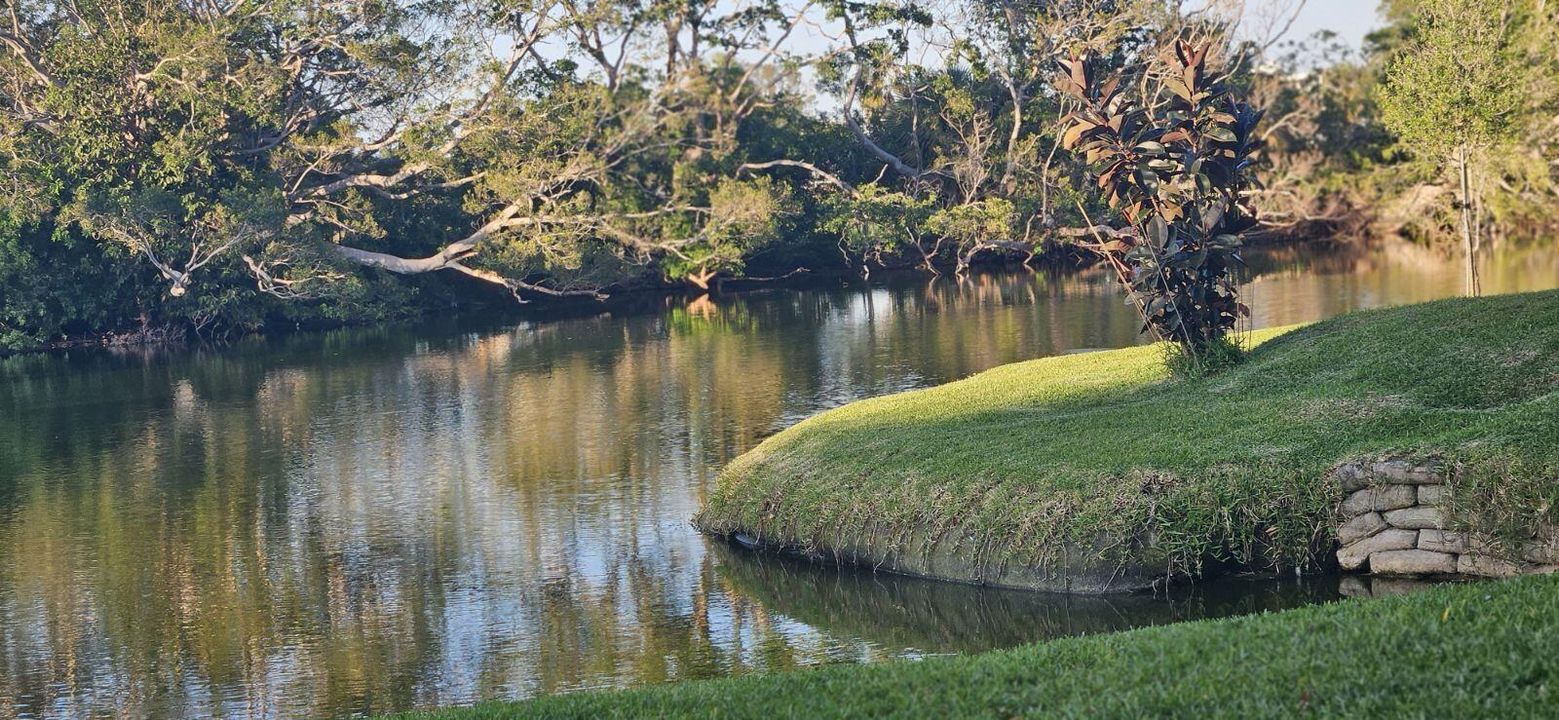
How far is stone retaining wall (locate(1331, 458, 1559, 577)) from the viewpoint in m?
10.9

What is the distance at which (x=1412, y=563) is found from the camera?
1110 cm

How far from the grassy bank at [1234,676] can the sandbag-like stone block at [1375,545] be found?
9.79 ft

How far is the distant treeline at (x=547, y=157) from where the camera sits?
43156 mm

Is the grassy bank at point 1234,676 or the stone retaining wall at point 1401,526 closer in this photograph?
the grassy bank at point 1234,676

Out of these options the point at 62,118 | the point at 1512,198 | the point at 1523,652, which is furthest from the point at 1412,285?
Result: the point at 62,118

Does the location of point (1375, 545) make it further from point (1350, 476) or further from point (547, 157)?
point (547, 157)

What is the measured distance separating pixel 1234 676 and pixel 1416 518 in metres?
4.78

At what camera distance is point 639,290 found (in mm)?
57125

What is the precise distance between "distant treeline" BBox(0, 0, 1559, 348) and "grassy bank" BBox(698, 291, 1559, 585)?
2212 cm

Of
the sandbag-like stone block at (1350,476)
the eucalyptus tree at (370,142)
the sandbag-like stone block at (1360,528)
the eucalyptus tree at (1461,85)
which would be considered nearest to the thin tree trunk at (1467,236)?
the eucalyptus tree at (1461,85)

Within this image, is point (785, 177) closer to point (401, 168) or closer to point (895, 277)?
point (895, 277)

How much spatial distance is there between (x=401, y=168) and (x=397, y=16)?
6.54 meters

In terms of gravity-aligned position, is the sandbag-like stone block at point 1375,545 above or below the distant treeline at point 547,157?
below

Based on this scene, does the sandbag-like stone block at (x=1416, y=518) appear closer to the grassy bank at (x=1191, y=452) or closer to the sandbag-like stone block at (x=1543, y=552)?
the grassy bank at (x=1191, y=452)
